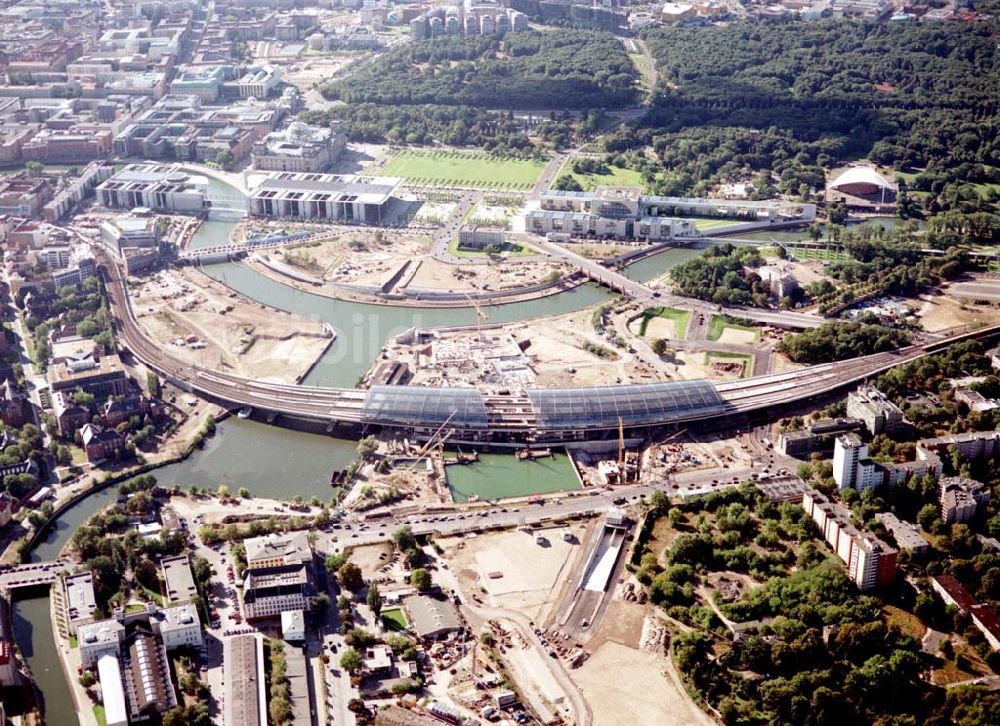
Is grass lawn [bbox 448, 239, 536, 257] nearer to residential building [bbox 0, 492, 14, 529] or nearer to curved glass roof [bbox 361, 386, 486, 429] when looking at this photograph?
curved glass roof [bbox 361, 386, 486, 429]

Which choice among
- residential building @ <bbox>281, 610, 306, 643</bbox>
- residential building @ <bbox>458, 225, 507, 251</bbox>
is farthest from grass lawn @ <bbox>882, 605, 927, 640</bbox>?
residential building @ <bbox>458, 225, 507, 251</bbox>

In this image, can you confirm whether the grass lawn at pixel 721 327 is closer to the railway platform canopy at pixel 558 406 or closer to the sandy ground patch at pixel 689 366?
the sandy ground patch at pixel 689 366

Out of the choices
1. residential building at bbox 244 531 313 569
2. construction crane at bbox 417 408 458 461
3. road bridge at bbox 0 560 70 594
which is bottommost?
road bridge at bbox 0 560 70 594

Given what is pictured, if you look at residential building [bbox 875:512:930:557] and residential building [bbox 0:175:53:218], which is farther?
residential building [bbox 0:175:53:218]

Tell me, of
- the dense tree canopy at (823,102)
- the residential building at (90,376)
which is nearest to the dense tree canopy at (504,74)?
the dense tree canopy at (823,102)

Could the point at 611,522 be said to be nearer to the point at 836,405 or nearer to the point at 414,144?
the point at 836,405

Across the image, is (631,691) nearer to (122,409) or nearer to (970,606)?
(970,606)

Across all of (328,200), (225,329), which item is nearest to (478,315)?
(225,329)

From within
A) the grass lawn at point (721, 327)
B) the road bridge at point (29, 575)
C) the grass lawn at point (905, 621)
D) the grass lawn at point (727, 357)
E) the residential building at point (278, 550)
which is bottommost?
the road bridge at point (29, 575)
